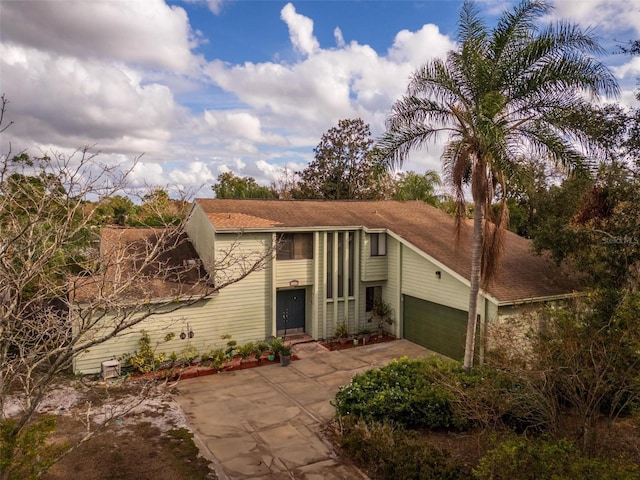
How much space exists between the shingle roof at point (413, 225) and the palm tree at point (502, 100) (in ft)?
12.0

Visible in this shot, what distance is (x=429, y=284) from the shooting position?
1753 centimetres

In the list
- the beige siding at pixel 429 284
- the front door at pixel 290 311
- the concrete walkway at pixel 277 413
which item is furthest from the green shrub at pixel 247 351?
the beige siding at pixel 429 284

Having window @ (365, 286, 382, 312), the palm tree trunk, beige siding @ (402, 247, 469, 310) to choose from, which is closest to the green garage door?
beige siding @ (402, 247, 469, 310)

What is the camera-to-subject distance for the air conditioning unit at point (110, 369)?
1426 centimetres

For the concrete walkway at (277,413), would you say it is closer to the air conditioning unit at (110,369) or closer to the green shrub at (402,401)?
the green shrub at (402,401)

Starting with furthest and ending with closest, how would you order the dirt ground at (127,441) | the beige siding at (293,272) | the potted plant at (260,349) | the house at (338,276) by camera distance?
the beige siding at (293,272), the house at (338,276), the potted plant at (260,349), the dirt ground at (127,441)

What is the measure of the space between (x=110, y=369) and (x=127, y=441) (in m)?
4.79

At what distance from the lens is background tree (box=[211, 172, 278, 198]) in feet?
125

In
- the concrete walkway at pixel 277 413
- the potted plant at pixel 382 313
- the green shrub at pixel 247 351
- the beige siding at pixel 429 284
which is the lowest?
the concrete walkway at pixel 277 413

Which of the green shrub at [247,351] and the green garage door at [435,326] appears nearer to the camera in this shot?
the green shrub at [247,351]

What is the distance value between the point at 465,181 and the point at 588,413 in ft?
22.3

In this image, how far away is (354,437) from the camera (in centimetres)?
955

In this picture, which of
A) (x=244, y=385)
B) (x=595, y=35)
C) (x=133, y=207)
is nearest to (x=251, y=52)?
(x=595, y=35)

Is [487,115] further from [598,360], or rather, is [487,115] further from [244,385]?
[244,385]
